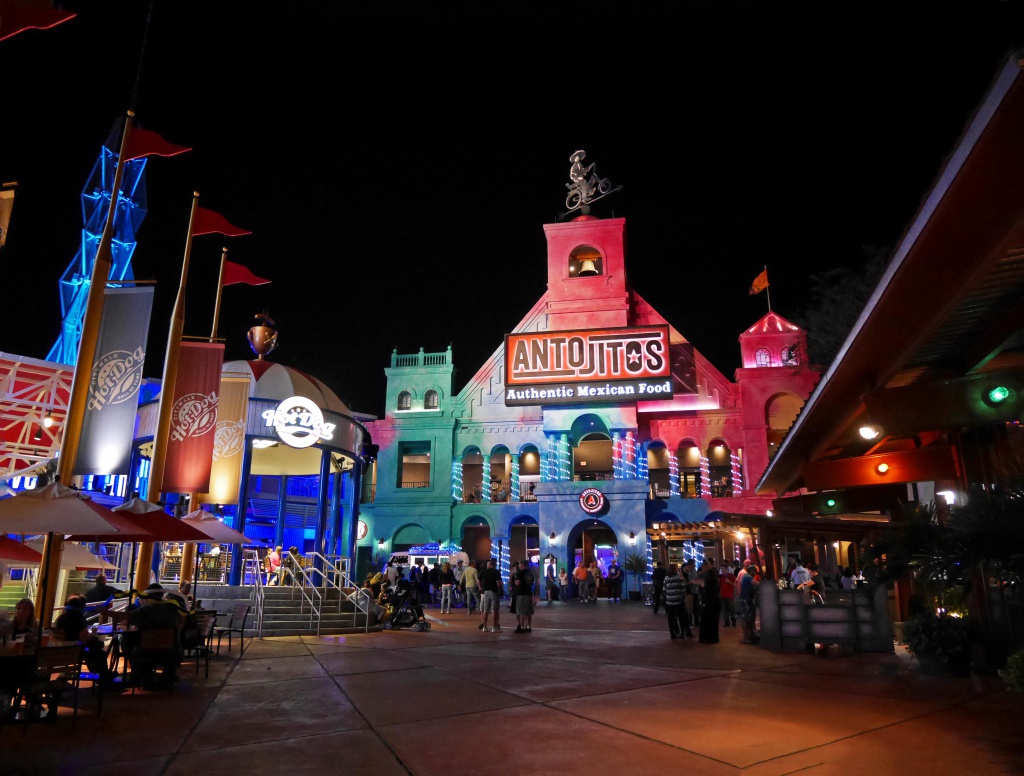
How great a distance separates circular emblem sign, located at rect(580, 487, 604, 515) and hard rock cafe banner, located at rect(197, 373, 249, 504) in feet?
59.4

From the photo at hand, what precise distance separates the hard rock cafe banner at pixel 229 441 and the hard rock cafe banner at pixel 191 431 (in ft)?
6.56

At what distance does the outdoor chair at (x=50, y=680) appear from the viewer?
6344 millimetres

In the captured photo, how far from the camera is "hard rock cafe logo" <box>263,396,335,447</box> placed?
60.2 feet

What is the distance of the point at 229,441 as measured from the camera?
15719 mm

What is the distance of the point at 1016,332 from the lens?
6934mm

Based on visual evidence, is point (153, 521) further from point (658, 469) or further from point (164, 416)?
point (658, 469)

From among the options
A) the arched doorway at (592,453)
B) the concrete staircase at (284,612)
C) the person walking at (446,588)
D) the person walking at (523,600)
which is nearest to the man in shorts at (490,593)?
the person walking at (523,600)

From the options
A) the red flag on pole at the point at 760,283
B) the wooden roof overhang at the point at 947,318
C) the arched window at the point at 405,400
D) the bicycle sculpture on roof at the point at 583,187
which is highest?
the bicycle sculpture on roof at the point at 583,187

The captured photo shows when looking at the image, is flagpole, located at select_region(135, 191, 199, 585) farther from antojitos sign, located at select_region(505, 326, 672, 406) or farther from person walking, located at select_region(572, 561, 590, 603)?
antojitos sign, located at select_region(505, 326, 672, 406)

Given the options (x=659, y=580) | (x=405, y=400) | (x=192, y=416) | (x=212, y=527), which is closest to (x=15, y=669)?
(x=212, y=527)

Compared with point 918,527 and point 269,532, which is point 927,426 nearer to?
point 918,527

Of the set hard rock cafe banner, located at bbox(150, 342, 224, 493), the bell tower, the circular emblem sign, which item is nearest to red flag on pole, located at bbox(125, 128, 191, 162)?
hard rock cafe banner, located at bbox(150, 342, 224, 493)

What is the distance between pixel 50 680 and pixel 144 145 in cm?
920

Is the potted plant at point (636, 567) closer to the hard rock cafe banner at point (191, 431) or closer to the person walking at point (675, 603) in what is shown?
the person walking at point (675, 603)
